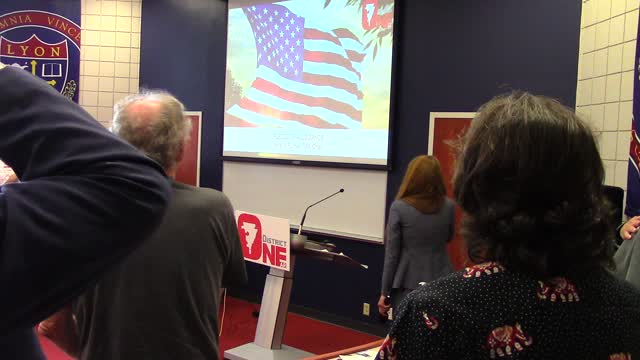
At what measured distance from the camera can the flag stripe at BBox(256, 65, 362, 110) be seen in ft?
16.8

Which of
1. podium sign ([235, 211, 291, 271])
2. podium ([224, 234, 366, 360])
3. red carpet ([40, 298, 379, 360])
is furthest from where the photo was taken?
red carpet ([40, 298, 379, 360])

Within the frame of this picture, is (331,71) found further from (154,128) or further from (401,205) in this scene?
(154,128)

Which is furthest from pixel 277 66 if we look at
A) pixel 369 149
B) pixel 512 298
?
pixel 512 298

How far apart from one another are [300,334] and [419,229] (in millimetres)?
1997

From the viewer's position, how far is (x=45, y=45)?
643cm

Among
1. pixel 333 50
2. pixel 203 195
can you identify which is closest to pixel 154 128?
pixel 203 195

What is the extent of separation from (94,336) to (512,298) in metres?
1.14

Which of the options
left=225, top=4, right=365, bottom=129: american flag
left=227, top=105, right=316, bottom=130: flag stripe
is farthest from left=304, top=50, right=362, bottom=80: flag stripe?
left=227, top=105, right=316, bottom=130: flag stripe

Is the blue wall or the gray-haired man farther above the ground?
the blue wall

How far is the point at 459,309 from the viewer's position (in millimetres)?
794

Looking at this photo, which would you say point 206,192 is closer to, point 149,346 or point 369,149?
point 149,346

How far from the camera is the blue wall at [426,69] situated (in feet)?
14.0

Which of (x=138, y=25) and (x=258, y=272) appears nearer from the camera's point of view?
(x=258, y=272)

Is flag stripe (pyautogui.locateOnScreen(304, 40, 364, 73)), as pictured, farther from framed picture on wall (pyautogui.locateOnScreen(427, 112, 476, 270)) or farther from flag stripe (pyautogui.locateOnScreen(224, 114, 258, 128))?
flag stripe (pyautogui.locateOnScreen(224, 114, 258, 128))
